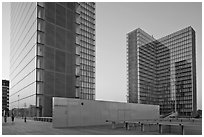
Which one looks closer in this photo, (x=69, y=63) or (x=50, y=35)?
(x=50, y=35)

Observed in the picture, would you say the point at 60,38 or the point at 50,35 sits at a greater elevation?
the point at 50,35

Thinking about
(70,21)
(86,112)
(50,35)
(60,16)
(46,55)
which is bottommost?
(86,112)

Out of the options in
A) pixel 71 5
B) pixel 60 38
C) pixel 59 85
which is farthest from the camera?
pixel 71 5

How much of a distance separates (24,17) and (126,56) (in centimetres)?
10074

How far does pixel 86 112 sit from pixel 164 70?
422 ft

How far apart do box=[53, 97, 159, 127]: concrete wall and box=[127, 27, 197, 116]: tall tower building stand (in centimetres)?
10538

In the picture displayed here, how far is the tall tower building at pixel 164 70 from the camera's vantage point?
132m

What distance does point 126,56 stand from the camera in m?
154

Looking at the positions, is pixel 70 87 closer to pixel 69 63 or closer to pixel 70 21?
pixel 69 63

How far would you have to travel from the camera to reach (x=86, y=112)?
82.1 feet

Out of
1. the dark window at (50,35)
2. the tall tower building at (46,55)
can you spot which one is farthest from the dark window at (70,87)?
the dark window at (50,35)

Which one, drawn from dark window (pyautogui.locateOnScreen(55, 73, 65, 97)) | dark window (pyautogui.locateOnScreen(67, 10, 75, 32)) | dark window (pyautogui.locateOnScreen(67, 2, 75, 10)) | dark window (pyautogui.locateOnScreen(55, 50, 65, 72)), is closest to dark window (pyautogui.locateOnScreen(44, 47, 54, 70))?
dark window (pyautogui.locateOnScreen(55, 50, 65, 72))

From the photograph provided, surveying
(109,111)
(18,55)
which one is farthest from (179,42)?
(109,111)

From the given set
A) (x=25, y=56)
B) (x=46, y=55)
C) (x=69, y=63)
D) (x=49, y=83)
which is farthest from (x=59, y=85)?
(x=25, y=56)
